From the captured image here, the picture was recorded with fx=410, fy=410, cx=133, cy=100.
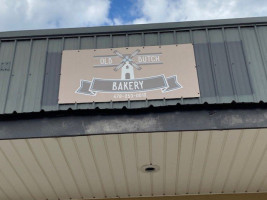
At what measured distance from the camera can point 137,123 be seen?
14.6 ft

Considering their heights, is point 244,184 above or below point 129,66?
below

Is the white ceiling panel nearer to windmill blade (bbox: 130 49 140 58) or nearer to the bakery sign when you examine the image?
the bakery sign

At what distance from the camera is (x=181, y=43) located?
6012 millimetres

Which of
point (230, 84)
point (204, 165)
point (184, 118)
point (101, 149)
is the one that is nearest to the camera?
point (184, 118)

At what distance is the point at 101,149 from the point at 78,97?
3.17 ft

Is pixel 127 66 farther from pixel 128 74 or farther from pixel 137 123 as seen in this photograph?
pixel 137 123

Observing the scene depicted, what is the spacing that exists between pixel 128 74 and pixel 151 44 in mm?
728

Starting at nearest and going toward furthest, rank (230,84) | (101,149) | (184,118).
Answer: (184,118) < (101,149) < (230,84)

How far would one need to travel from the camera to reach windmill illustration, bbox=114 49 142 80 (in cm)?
563

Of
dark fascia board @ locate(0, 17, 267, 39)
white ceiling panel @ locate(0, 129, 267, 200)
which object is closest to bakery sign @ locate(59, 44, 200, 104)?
dark fascia board @ locate(0, 17, 267, 39)

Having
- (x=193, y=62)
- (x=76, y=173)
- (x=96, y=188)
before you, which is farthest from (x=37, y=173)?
(x=193, y=62)

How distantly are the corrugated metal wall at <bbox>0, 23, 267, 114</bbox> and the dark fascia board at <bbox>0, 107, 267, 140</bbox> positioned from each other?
0.88 meters

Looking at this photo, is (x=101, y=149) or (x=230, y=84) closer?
(x=101, y=149)

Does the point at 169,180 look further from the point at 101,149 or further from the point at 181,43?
the point at 181,43
